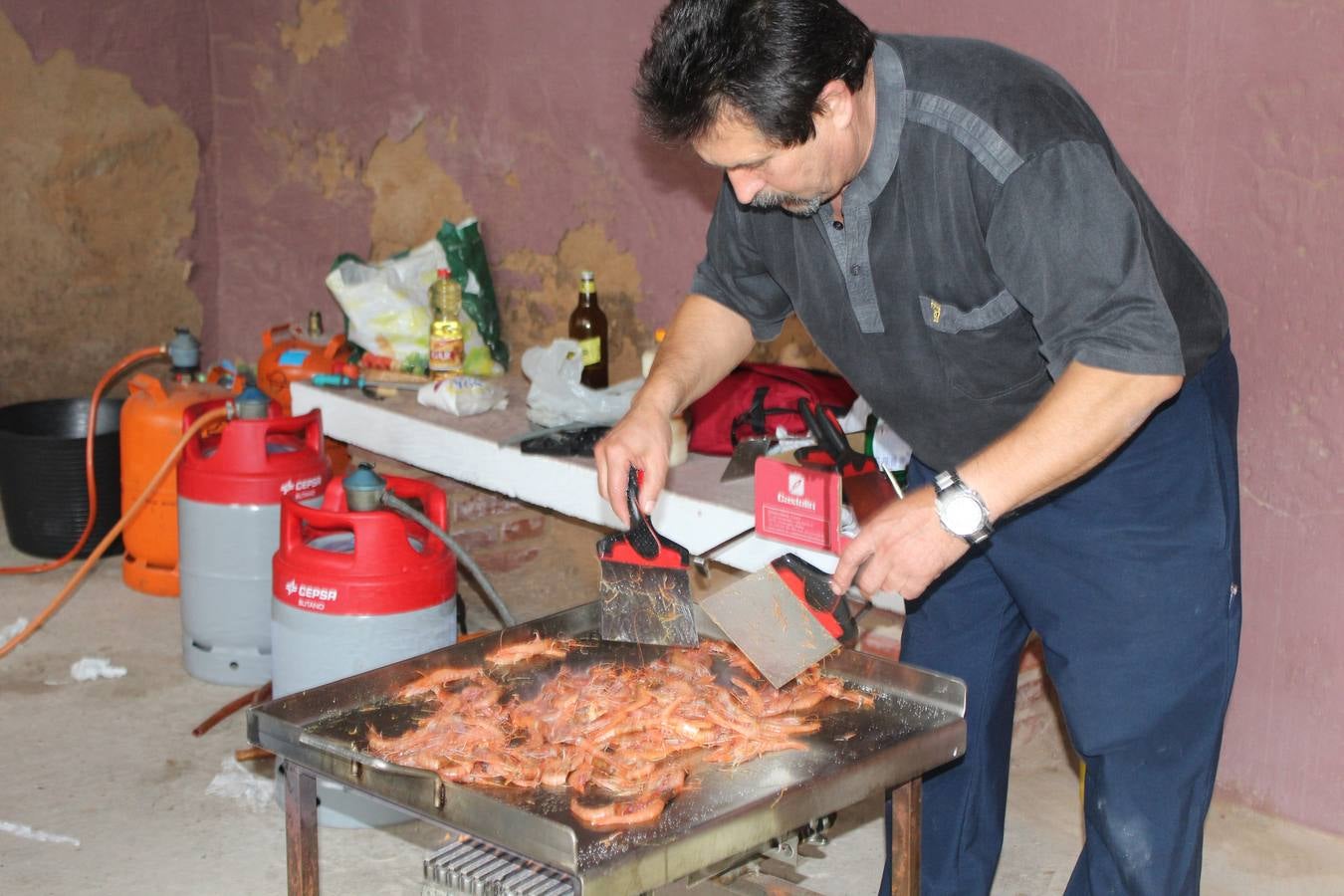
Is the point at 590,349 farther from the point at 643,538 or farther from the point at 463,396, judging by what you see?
the point at 643,538

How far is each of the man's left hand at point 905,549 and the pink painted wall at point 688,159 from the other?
60.8 inches

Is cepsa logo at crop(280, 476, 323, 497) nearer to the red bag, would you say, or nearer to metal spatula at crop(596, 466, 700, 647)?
the red bag

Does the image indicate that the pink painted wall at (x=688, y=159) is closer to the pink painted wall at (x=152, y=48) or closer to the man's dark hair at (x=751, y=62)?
the pink painted wall at (x=152, y=48)

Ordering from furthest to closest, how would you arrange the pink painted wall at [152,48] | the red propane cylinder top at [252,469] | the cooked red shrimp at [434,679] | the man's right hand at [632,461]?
the pink painted wall at [152,48] → the red propane cylinder top at [252,469] → the man's right hand at [632,461] → the cooked red shrimp at [434,679]

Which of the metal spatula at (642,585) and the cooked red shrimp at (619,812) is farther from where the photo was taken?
the metal spatula at (642,585)

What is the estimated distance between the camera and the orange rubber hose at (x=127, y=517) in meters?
4.31

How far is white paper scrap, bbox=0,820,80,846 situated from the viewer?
135 inches

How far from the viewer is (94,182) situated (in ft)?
20.2

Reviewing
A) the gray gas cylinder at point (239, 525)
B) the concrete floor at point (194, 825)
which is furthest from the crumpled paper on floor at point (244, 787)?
the gray gas cylinder at point (239, 525)

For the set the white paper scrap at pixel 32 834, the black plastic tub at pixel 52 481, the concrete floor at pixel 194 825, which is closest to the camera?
the concrete floor at pixel 194 825

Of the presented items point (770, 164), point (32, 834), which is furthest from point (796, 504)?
point (32, 834)

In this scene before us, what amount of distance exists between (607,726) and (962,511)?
0.61 metres

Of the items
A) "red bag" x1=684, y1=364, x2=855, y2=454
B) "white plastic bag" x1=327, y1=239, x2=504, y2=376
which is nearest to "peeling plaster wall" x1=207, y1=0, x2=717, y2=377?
"white plastic bag" x1=327, y1=239, x2=504, y2=376

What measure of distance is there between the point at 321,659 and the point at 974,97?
1.97 m
